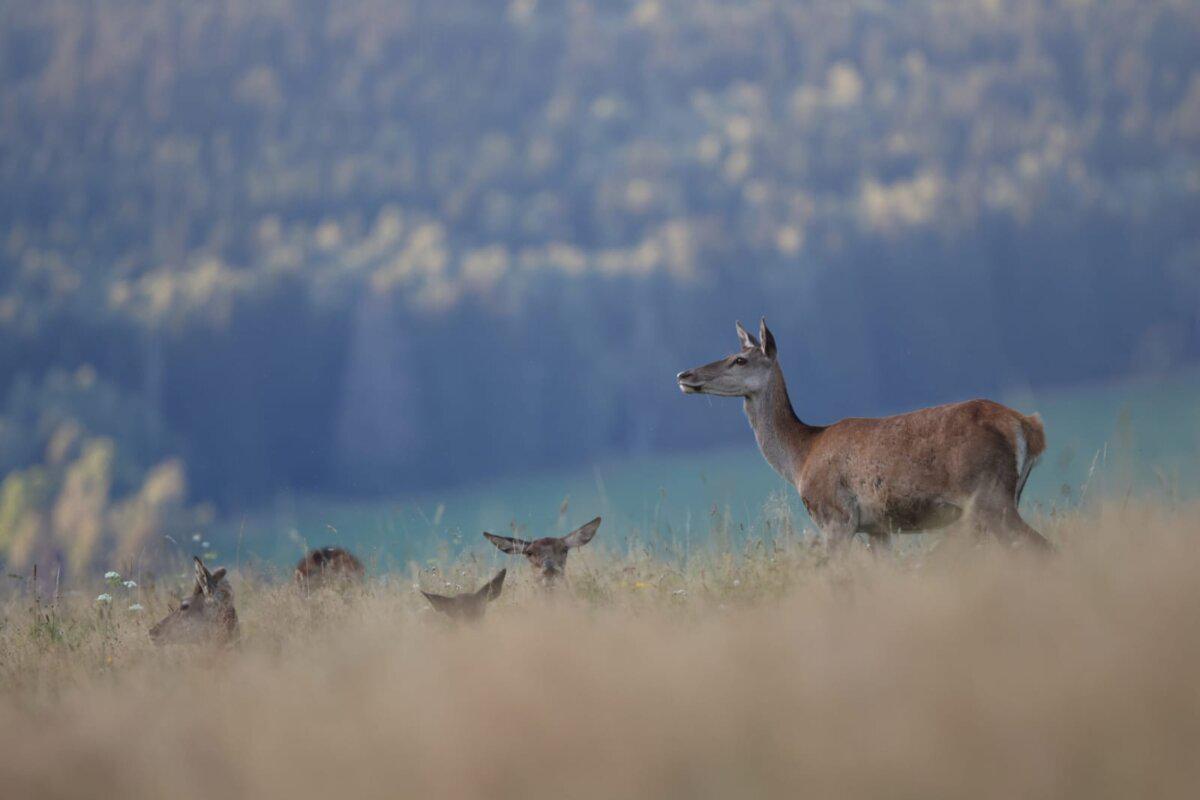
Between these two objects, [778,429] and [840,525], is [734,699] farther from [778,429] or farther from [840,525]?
[778,429]

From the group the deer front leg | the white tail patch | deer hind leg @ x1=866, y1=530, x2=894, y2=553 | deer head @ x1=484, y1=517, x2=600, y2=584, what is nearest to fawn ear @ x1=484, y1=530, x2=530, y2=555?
deer head @ x1=484, y1=517, x2=600, y2=584

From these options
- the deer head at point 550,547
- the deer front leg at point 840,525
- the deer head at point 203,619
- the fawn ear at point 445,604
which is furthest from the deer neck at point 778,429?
the deer head at point 203,619

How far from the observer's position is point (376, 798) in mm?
4871

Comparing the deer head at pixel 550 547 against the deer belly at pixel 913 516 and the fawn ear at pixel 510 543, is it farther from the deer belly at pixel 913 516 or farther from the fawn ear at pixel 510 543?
the deer belly at pixel 913 516

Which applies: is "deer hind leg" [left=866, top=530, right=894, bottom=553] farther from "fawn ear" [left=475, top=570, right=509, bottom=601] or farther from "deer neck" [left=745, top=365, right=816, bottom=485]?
"fawn ear" [left=475, top=570, right=509, bottom=601]

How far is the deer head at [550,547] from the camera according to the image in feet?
30.8

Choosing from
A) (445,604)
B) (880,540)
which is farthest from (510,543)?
(880,540)

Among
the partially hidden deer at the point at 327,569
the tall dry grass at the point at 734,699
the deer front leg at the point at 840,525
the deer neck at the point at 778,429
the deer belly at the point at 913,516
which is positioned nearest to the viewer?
the tall dry grass at the point at 734,699

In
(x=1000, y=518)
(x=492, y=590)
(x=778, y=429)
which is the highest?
(x=778, y=429)

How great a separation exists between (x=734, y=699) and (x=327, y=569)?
794 cm

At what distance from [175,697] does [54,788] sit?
1.43 metres

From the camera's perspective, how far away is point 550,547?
31.0 feet

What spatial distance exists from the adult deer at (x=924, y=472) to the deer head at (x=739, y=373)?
1.01 meters

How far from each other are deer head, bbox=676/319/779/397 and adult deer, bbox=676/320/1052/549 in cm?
101
